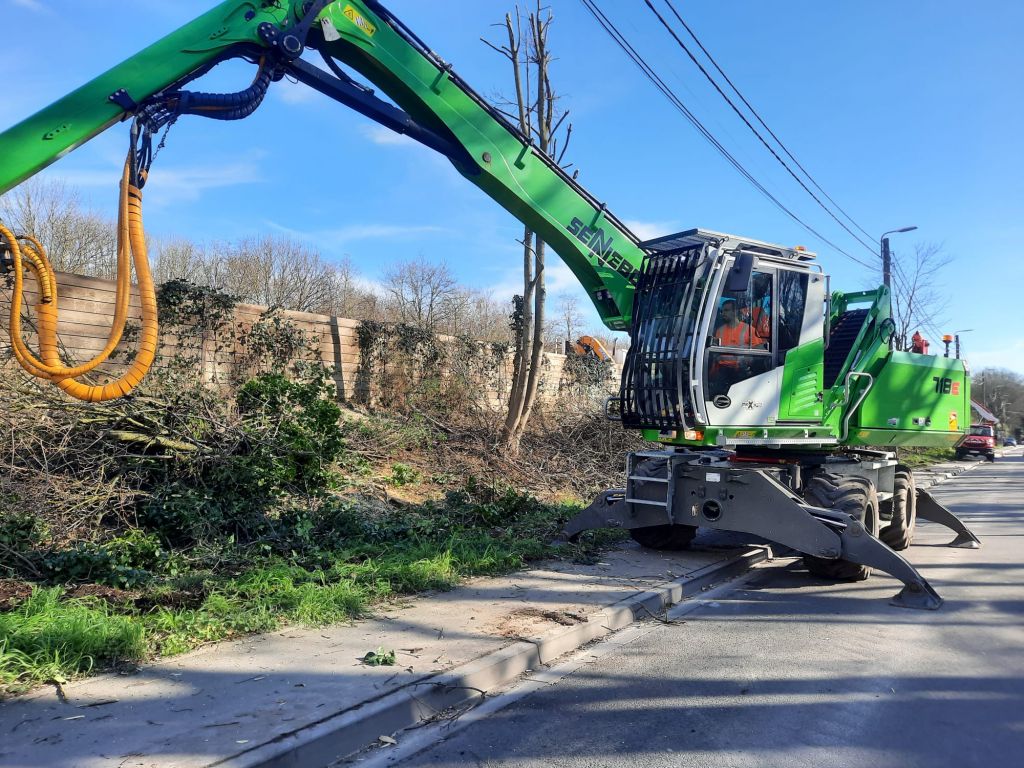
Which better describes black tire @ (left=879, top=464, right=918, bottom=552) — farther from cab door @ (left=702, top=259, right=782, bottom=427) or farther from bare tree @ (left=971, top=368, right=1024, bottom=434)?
bare tree @ (left=971, top=368, right=1024, bottom=434)

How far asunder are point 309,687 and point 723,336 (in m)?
5.11

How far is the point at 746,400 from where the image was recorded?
763cm

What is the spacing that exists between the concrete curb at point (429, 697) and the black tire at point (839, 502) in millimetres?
2229

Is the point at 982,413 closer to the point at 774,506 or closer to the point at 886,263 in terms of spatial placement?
the point at 886,263

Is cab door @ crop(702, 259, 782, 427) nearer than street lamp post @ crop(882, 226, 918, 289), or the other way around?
cab door @ crop(702, 259, 782, 427)

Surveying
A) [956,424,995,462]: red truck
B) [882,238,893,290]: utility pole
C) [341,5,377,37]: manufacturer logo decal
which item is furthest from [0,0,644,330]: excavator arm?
[956,424,995,462]: red truck

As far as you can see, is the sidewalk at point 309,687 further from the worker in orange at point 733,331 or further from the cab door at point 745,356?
the worker in orange at point 733,331

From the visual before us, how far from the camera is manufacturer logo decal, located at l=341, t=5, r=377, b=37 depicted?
20.4 ft

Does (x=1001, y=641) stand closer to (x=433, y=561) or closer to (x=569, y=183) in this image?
(x=433, y=561)

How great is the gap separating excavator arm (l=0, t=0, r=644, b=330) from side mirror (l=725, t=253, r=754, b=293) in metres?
1.23

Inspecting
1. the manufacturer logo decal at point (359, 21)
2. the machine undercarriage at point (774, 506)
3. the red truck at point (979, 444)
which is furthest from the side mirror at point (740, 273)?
the red truck at point (979, 444)

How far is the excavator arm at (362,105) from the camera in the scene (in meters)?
4.96

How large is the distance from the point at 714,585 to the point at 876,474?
9.69 feet

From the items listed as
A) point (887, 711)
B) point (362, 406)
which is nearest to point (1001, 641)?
point (887, 711)
